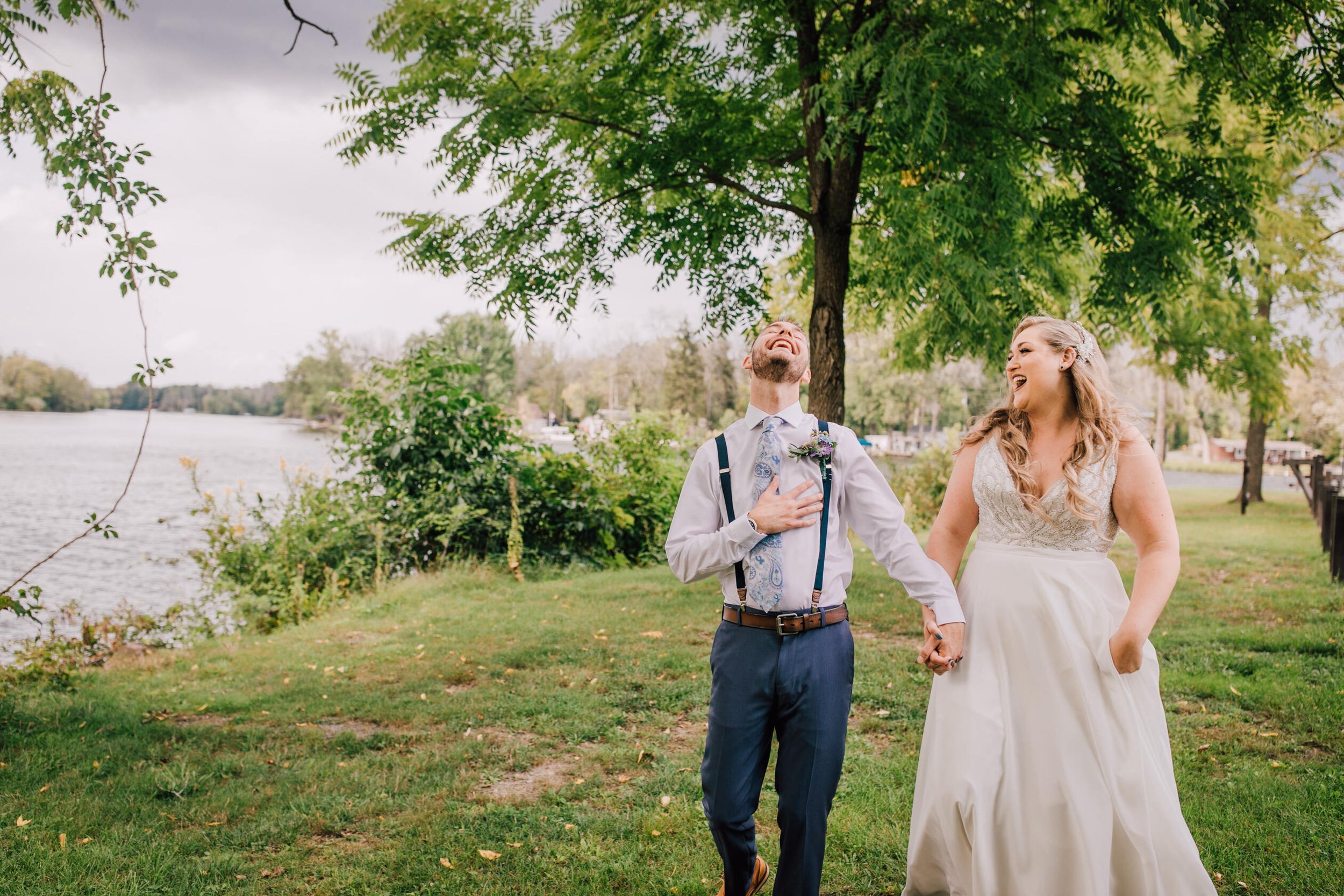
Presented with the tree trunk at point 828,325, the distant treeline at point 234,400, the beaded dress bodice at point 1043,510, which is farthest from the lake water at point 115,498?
the distant treeline at point 234,400

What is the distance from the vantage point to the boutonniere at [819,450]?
291 centimetres

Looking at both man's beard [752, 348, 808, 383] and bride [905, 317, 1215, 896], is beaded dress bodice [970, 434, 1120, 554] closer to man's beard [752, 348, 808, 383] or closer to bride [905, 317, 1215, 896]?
bride [905, 317, 1215, 896]

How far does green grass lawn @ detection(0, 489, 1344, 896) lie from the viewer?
147 inches

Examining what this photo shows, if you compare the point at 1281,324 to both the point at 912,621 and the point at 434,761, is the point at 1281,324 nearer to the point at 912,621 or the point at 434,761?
the point at 912,621

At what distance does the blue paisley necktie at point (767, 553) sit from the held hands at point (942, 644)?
0.58 meters

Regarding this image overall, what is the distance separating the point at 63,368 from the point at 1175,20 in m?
63.5

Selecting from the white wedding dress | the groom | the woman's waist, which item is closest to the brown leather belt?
the groom

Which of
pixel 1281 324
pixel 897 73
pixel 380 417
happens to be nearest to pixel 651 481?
pixel 380 417

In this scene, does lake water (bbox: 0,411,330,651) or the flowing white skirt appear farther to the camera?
lake water (bbox: 0,411,330,651)

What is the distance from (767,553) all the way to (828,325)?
15.5 feet

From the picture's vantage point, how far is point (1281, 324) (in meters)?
16.9

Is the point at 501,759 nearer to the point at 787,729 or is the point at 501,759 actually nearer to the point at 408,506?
the point at 787,729

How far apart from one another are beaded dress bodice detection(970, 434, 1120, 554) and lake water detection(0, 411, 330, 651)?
851 cm

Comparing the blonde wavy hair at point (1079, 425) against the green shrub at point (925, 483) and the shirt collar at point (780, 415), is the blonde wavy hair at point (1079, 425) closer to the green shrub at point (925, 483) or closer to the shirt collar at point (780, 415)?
the shirt collar at point (780, 415)
